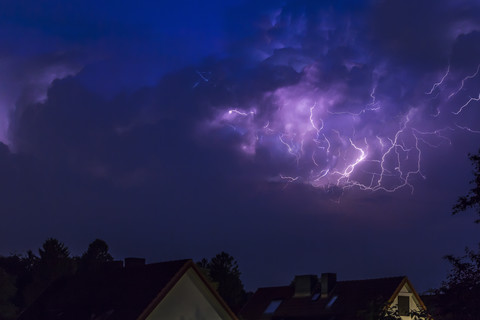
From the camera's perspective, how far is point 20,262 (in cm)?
10206

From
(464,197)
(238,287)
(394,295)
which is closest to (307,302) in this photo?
(394,295)

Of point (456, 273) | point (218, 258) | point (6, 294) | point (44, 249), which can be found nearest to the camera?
point (456, 273)

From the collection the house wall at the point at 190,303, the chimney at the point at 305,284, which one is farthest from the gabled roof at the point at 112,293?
the chimney at the point at 305,284

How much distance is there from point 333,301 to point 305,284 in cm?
418

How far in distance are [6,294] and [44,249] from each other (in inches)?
747

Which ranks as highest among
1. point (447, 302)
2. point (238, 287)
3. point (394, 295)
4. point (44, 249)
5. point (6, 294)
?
point (44, 249)

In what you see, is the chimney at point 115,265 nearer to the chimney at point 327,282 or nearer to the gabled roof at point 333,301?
the gabled roof at point 333,301

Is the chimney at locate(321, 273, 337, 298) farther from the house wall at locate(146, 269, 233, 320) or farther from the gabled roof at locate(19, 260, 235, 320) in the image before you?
the gabled roof at locate(19, 260, 235, 320)

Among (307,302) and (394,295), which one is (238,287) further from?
(394,295)

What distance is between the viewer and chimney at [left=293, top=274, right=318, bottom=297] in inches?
2333

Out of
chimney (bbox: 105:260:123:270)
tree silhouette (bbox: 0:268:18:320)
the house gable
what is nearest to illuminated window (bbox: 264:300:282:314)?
the house gable

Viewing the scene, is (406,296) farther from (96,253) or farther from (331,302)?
(96,253)

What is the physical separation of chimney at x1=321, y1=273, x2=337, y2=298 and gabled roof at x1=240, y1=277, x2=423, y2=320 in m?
0.29

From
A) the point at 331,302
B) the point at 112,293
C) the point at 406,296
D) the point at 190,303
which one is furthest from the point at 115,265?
the point at 406,296
